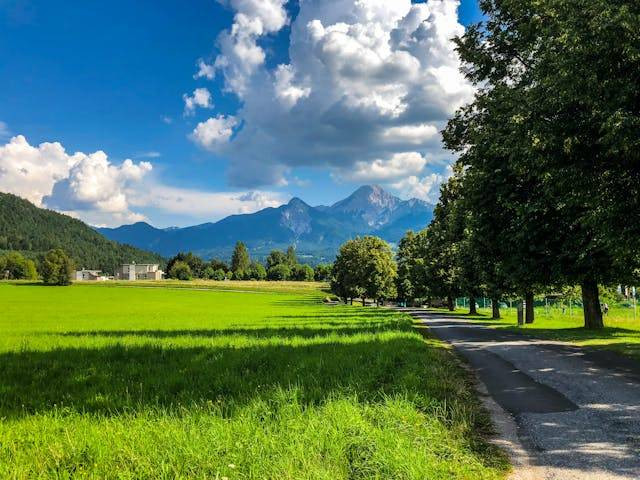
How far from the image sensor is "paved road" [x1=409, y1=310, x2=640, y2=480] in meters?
5.86

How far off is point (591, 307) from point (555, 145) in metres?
14.8

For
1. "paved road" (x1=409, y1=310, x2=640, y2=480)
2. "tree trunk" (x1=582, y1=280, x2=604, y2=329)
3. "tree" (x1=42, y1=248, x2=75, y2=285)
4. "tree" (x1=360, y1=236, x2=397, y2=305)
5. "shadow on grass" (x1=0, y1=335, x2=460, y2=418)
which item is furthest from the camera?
"tree" (x1=42, y1=248, x2=75, y2=285)

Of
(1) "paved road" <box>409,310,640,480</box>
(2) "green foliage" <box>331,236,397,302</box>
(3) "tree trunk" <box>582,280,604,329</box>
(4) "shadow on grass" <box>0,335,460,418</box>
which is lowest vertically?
(1) "paved road" <box>409,310,640,480</box>

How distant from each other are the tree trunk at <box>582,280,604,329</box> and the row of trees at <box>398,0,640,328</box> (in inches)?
2.2

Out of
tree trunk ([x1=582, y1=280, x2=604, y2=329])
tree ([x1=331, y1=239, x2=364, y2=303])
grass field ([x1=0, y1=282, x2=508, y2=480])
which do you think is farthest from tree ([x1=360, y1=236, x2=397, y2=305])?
grass field ([x1=0, y1=282, x2=508, y2=480])

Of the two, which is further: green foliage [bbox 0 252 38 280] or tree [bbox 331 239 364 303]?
green foliage [bbox 0 252 38 280]

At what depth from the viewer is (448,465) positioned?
556cm

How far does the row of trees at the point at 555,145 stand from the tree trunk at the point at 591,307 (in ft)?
0.18

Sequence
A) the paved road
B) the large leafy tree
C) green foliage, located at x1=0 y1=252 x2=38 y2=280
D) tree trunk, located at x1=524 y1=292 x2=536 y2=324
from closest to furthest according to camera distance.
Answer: the paved road < the large leafy tree < tree trunk, located at x1=524 y1=292 x2=536 y2=324 < green foliage, located at x1=0 y1=252 x2=38 y2=280

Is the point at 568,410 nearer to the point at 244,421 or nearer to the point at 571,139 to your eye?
the point at 244,421

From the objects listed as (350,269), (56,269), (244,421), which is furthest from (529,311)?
(56,269)

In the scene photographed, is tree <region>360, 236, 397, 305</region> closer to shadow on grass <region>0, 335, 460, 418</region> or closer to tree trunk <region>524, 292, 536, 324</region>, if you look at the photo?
tree trunk <region>524, 292, 536, 324</region>

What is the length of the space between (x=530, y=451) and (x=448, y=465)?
1.60 metres

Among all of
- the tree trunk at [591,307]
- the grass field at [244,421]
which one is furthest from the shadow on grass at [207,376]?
the tree trunk at [591,307]
